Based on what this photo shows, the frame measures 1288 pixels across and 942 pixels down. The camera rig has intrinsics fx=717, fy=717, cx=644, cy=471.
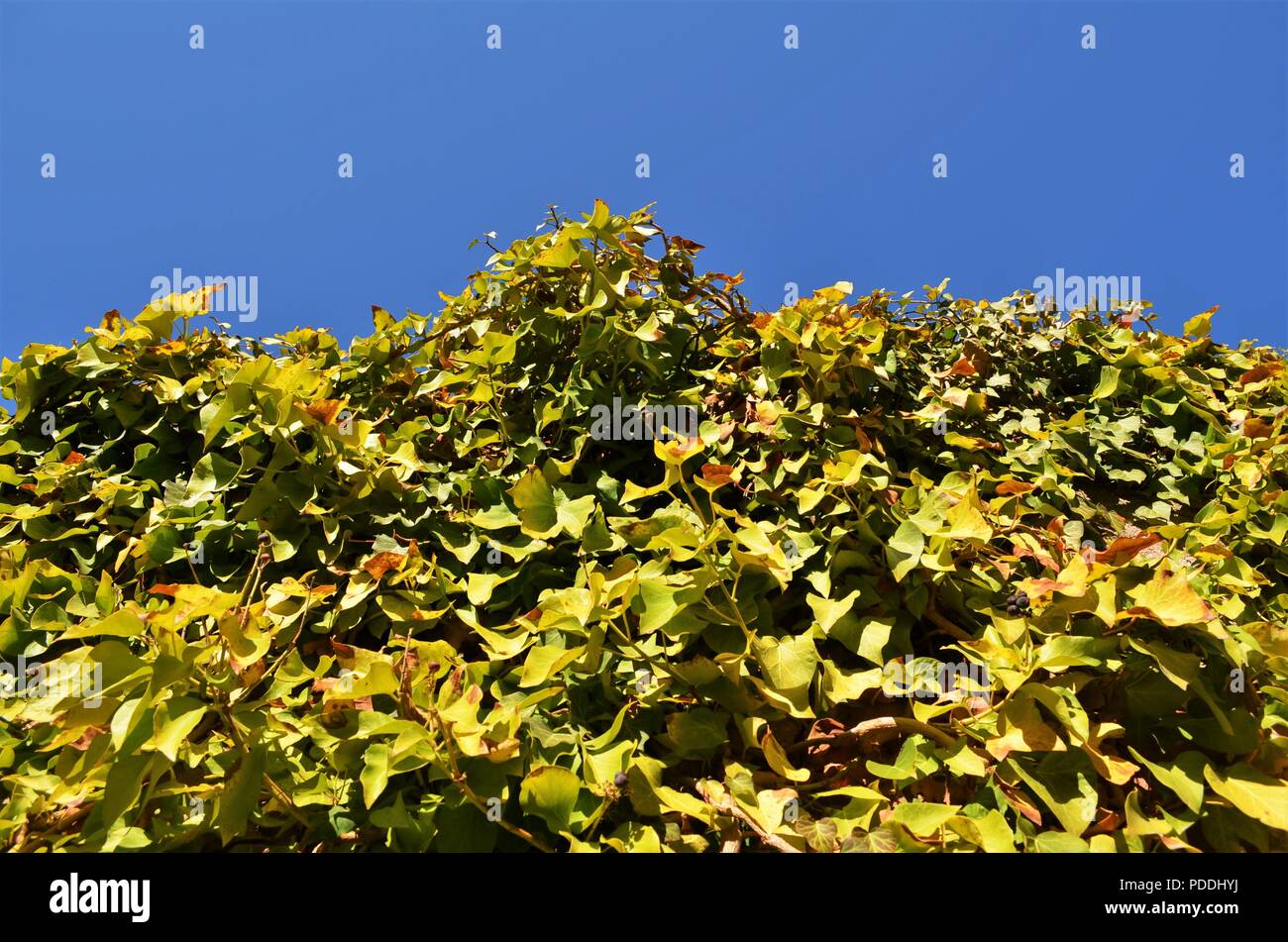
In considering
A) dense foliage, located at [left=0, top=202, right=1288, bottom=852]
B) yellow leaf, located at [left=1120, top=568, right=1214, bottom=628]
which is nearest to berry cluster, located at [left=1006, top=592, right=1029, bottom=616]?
dense foliage, located at [left=0, top=202, right=1288, bottom=852]

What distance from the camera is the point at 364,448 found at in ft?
6.10

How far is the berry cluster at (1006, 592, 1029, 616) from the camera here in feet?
4.92

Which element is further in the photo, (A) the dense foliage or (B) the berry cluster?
(B) the berry cluster

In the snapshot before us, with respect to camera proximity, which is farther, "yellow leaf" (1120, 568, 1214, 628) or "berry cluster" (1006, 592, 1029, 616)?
"berry cluster" (1006, 592, 1029, 616)

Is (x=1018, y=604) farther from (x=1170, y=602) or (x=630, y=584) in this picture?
(x=630, y=584)

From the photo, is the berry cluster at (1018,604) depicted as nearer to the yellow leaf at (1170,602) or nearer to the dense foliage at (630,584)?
the dense foliage at (630,584)

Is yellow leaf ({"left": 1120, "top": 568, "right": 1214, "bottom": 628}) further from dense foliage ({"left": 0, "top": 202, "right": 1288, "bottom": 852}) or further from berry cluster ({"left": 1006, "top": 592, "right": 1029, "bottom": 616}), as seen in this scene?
berry cluster ({"left": 1006, "top": 592, "right": 1029, "bottom": 616})

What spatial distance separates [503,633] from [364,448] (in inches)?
24.9

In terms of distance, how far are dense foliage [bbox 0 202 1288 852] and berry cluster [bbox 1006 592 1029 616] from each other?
72 mm

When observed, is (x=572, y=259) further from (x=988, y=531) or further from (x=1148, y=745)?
(x=1148, y=745)

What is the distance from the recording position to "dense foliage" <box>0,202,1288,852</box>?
1.27 m

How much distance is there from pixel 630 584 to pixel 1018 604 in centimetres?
82

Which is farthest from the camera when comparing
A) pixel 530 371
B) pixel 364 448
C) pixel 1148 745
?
pixel 530 371
